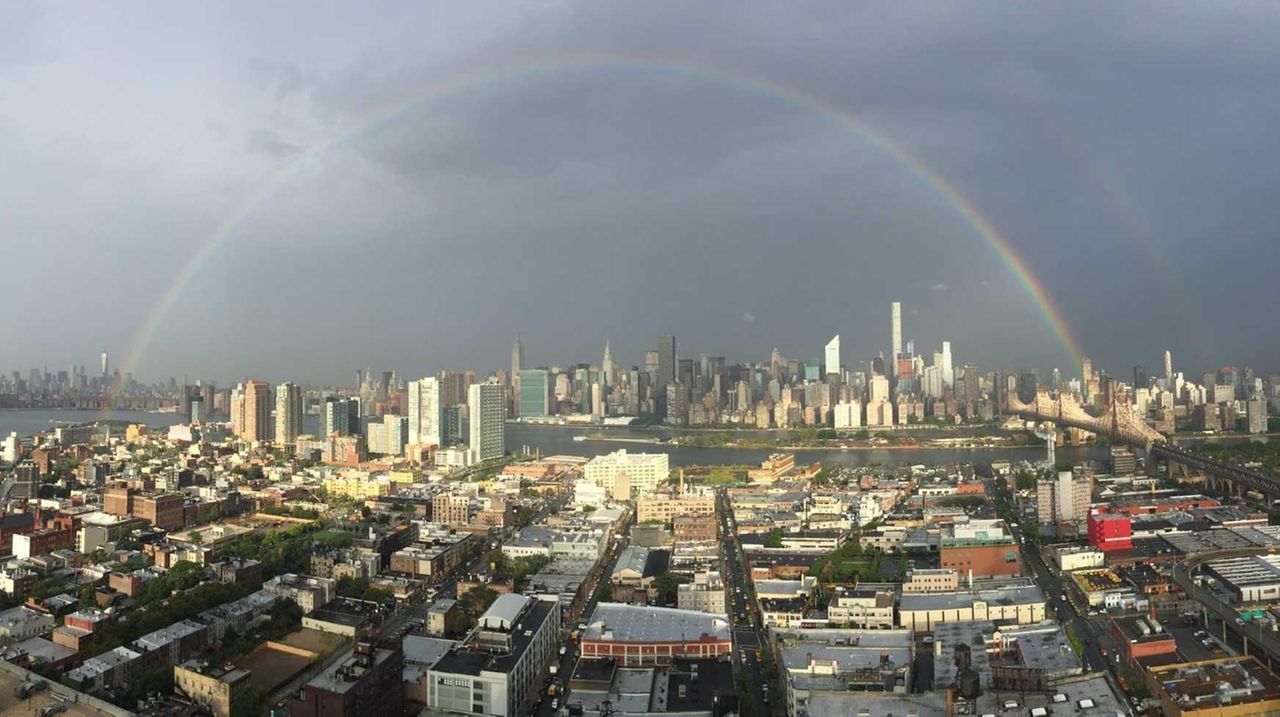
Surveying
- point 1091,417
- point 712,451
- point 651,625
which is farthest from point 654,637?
point 1091,417

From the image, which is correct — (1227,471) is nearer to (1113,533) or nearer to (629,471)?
(1113,533)

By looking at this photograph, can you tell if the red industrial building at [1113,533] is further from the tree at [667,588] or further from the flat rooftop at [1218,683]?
the tree at [667,588]

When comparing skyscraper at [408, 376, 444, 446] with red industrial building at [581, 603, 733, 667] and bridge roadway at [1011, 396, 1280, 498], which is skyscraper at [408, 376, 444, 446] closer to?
bridge roadway at [1011, 396, 1280, 498]

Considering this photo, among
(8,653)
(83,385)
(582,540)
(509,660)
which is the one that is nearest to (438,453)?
(582,540)

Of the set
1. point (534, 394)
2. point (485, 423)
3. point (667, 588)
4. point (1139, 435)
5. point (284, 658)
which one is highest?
point (534, 394)

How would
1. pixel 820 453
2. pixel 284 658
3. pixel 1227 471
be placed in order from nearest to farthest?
1. pixel 284 658
2. pixel 1227 471
3. pixel 820 453

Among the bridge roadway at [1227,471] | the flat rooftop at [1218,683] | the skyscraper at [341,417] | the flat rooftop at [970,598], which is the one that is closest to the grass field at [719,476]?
the bridge roadway at [1227,471]

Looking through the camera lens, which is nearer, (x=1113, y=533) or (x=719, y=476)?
(x=1113, y=533)
